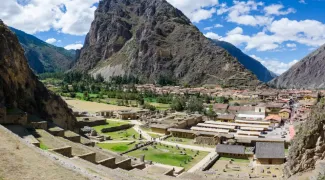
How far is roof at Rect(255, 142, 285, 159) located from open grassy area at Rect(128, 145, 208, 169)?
8301 millimetres

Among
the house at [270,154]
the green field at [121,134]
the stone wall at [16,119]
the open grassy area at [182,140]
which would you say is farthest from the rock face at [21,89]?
the house at [270,154]

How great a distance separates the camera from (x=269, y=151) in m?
44.9

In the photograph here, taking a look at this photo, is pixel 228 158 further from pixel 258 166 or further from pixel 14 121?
pixel 14 121

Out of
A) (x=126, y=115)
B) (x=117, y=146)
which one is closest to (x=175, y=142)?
(x=117, y=146)

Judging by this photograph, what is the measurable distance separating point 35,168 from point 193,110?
8173 cm

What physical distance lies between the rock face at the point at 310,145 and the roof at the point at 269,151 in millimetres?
23113

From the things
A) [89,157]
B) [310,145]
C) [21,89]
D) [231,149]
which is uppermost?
[21,89]

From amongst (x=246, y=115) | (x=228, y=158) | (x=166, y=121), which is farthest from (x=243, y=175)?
(x=246, y=115)

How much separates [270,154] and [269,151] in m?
0.80

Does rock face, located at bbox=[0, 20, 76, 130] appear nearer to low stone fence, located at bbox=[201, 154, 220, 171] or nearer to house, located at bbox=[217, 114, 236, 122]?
low stone fence, located at bbox=[201, 154, 220, 171]

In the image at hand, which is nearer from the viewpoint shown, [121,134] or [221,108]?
[121,134]

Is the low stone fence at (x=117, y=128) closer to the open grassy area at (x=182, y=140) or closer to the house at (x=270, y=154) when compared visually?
the open grassy area at (x=182, y=140)

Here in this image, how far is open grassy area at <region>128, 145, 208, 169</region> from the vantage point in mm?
45000

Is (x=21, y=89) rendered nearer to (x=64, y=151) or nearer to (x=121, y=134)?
(x=64, y=151)
